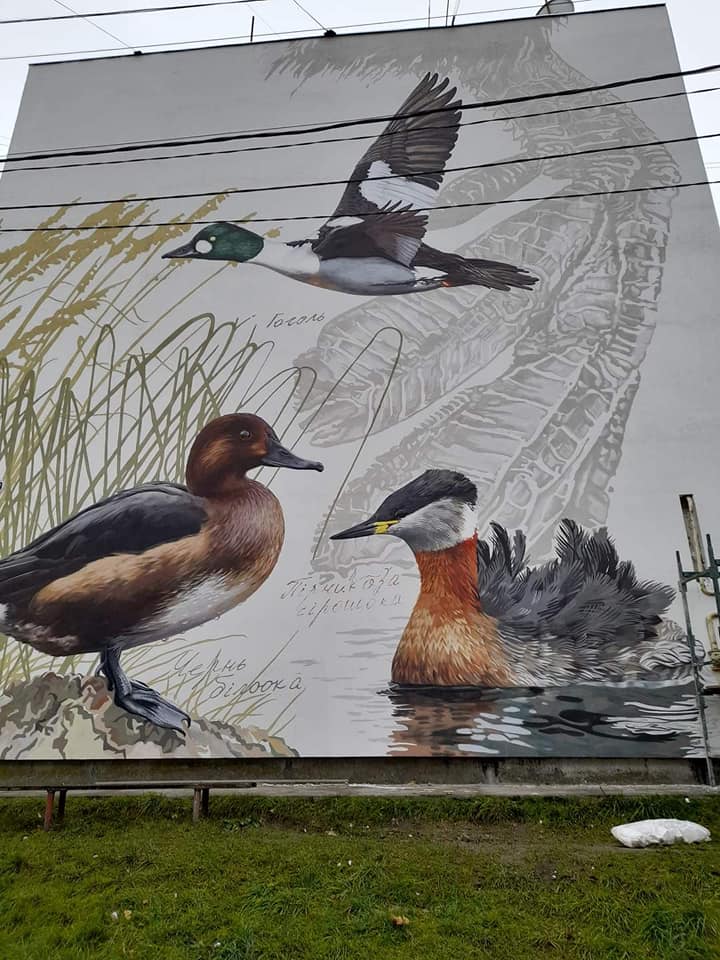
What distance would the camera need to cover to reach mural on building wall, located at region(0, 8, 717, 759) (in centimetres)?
656

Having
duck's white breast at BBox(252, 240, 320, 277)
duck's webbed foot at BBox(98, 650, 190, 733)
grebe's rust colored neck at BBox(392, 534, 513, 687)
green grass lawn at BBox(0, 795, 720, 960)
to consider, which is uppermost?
duck's white breast at BBox(252, 240, 320, 277)

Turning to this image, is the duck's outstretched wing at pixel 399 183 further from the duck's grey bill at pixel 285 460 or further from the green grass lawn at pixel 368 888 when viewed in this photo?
the green grass lawn at pixel 368 888

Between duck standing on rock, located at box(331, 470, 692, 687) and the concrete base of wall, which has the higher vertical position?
duck standing on rock, located at box(331, 470, 692, 687)

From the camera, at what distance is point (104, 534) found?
7.43 metres

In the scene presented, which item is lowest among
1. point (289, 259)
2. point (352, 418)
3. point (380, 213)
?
point (352, 418)

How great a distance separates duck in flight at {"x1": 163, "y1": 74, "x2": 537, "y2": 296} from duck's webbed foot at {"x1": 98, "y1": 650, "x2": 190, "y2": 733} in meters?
5.06

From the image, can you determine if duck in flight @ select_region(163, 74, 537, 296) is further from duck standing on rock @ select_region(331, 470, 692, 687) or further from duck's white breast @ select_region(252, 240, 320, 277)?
duck standing on rock @ select_region(331, 470, 692, 687)

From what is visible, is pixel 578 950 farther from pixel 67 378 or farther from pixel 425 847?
pixel 67 378

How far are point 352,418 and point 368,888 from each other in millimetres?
4920

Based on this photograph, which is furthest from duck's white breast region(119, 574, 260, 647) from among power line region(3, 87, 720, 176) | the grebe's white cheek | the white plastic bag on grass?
power line region(3, 87, 720, 176)

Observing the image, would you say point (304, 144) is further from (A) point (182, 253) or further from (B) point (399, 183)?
(A) point (182, 253)

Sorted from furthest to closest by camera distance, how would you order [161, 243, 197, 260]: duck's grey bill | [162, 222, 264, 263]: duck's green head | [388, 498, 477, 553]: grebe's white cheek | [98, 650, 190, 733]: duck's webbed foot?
[161, 243, 197, 260]: duck's grey bill < [162, 222, 264, 263]: duck's green head < [388, 498, 477, 553]: grebe's white cheek < [98, 650, 190, 733]: duck's webbed foot

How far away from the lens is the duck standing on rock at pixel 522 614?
6.42m

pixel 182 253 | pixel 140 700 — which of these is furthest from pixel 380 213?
pixel 140 700
